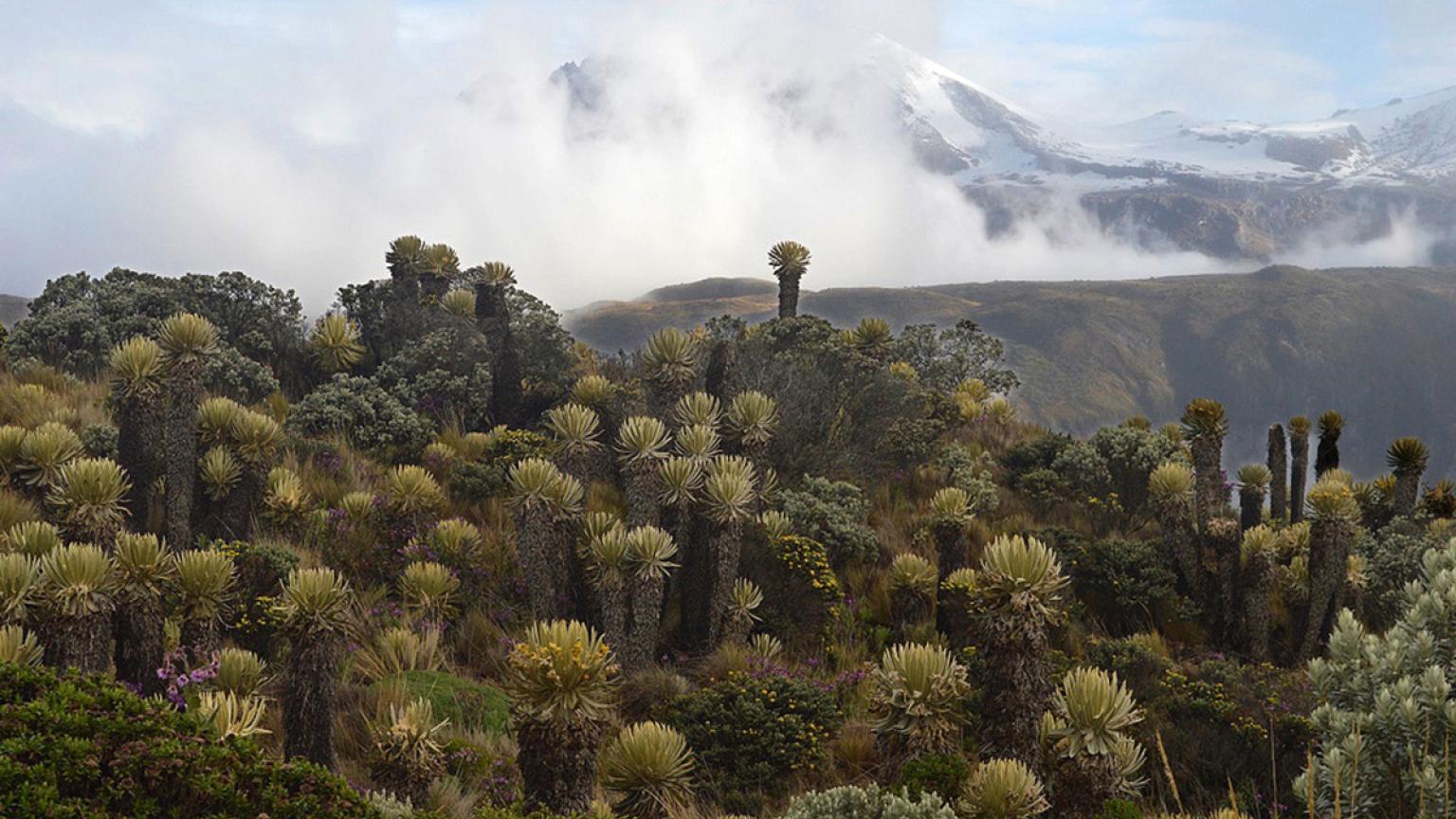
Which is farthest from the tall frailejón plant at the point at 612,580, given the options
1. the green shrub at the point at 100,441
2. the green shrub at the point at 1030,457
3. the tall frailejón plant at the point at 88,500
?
the green shrub at the point at 1030,457

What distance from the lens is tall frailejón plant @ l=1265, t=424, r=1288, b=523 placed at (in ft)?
47.7

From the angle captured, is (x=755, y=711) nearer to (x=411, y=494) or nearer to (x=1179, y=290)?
(x=411, y=494)

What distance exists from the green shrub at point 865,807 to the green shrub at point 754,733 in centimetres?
213

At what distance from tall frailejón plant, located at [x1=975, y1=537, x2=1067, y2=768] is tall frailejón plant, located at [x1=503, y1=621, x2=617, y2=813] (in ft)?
7.98

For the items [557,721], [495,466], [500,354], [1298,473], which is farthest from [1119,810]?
[1298,473]

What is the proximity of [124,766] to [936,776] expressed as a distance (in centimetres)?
368

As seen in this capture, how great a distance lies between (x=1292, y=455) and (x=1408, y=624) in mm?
10623

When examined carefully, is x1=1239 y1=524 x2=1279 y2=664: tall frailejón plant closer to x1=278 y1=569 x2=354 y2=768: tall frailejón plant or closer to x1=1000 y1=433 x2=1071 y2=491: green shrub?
x1=1000 y1=433 x2=1071 y2=491: green shrub

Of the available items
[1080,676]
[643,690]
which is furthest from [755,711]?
[1080,676]

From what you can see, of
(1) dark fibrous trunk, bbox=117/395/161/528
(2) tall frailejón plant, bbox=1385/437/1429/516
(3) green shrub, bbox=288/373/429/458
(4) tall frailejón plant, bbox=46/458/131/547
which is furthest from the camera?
(3) green shrub, bbox=288/373/429/458

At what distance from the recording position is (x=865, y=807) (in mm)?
4316

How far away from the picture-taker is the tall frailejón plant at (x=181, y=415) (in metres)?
9.06

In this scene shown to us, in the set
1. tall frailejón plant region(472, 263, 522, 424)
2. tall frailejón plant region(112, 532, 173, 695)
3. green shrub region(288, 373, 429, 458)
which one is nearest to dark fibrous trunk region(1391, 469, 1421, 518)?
tall frailejón plant region(472, 263, 522, 424)

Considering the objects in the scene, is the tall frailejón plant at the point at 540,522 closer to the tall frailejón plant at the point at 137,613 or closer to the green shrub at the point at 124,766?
the tall frailejón plant at the point at 137,613
